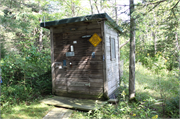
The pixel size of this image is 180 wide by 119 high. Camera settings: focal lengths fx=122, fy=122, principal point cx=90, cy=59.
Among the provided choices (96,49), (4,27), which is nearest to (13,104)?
(96,49)

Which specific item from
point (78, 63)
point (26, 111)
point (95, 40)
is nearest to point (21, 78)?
point (26, 111)

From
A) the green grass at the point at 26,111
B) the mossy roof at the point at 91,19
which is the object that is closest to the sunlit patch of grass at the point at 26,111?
the green grass at the point at 26,111

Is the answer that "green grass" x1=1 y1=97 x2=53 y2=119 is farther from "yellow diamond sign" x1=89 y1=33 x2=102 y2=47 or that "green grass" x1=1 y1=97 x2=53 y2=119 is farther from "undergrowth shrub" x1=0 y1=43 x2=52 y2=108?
"yellow diamond sign" x1=89 y1=33 x2=102 y2=47

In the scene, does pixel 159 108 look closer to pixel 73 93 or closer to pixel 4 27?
pixel 73 93

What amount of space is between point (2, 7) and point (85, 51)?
6.48 meters

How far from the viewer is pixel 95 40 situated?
4742 millimetres

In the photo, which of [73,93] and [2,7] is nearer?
[73,93]

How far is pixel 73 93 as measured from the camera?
203 inches

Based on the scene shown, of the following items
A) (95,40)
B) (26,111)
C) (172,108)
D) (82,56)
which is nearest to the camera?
(172,108)

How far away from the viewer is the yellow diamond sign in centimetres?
470

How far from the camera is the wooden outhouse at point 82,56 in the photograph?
182 inches

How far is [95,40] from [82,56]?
843mm

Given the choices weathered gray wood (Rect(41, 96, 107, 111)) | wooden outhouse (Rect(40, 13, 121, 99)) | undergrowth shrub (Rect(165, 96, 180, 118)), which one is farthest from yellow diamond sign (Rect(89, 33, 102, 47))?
undergrowth shrub (Rect(165, 96, 180, 118))

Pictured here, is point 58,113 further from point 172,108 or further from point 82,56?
point 172,108
